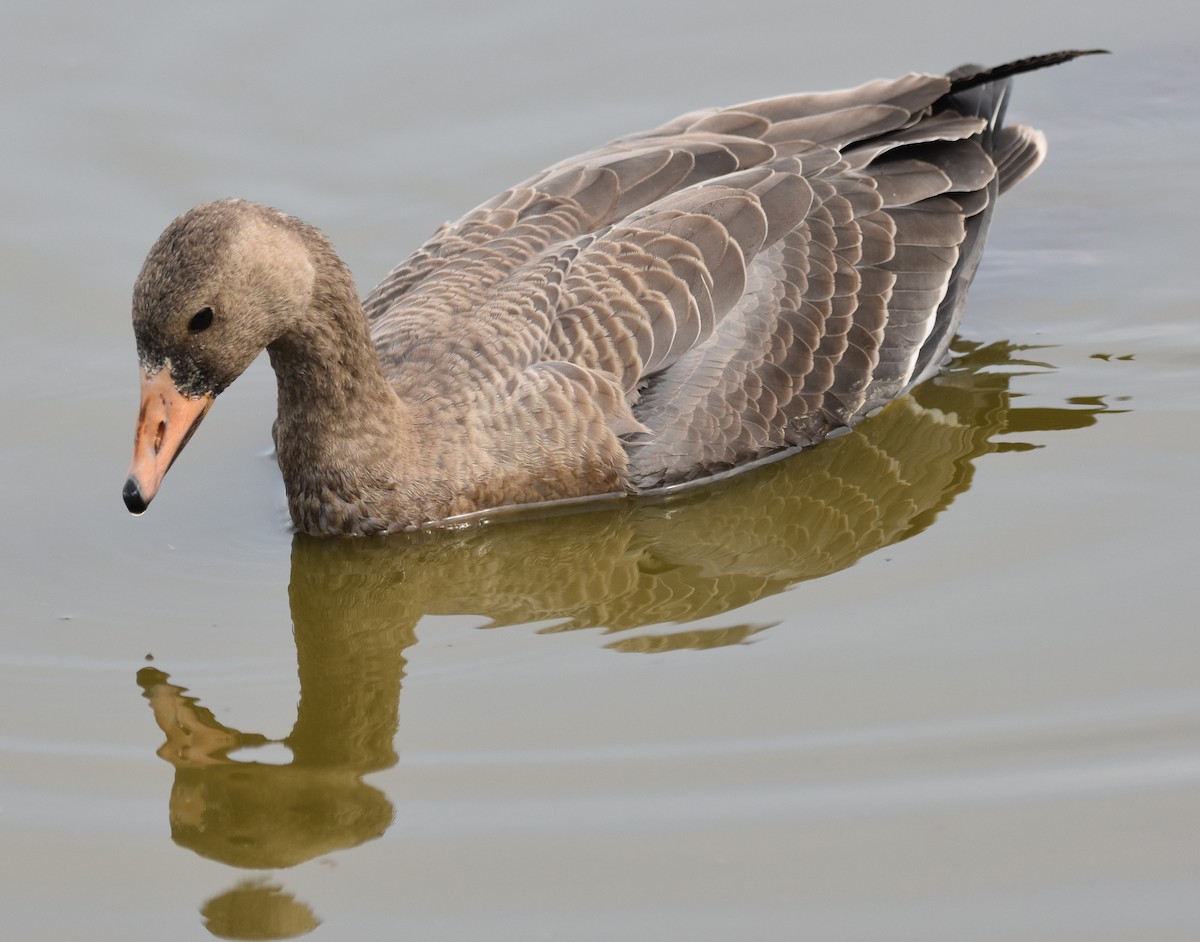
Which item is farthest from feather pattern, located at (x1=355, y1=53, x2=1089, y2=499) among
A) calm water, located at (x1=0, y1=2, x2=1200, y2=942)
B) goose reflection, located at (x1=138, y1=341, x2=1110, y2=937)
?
calm water, located at (x1=0, y1=2, x2=1200, y2=942)

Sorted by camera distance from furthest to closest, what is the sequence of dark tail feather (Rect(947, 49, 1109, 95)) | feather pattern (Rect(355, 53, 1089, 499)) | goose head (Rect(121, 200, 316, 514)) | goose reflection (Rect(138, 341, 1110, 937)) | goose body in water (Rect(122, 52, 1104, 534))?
dark tail feather (Rect(947, 49, 1109, 95)), feather pattern (Rect(355, 53, 1089, 499)), goose body in water (Rect(122, 52, 1104, 534)), goose head (Rect(121, 200, 316, 514)), goose reflection (Rect(138, 341, 1110, 937))

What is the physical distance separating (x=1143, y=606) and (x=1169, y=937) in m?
2.27

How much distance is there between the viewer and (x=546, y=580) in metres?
9.26

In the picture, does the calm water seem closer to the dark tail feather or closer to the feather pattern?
the feather pattern

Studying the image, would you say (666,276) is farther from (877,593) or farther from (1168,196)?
(1168,196)

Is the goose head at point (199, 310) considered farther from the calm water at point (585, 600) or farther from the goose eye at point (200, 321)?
the calm water at point (585, 600)

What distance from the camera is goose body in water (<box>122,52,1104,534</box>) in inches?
344

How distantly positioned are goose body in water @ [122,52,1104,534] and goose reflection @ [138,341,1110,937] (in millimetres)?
196

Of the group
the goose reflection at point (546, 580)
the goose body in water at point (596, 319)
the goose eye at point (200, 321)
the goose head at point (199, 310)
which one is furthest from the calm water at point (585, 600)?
the goose eye at point (200, 321)

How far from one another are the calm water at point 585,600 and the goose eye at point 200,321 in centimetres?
136

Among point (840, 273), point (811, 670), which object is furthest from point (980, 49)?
point (811, 670)

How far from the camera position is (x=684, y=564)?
9297 mm

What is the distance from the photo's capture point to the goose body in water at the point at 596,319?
873 cm

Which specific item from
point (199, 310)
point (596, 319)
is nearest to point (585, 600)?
point (596, 319)
